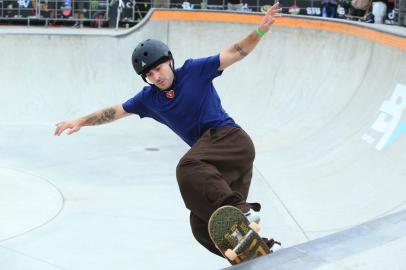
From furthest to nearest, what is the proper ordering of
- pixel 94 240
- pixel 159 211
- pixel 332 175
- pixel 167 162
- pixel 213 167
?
Result: pixel 167 162 → pixel 332 175 → pixel 159 211 → pixel 94 240 → pixel 213 167

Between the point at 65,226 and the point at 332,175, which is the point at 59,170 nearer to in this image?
the point at 65,226

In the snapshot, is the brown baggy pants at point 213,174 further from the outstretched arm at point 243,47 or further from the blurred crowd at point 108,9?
the blurred crowd at point 108,9

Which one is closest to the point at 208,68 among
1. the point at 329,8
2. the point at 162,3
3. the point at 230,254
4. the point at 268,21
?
the point at 268,21

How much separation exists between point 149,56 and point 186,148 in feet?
21.6

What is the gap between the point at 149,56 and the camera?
366cm

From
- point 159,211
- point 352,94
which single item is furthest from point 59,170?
point 352,94

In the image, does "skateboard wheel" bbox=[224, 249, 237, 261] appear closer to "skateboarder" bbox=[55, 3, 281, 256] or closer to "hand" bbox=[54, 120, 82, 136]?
"skateboarder" bbox=[55, 3, 281, 256]

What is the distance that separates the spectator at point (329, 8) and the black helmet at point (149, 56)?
42.7 feet

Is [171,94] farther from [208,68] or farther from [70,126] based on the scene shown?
[70,126]

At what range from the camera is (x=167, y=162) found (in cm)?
916

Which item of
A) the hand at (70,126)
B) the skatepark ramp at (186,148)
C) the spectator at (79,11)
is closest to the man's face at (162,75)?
the hand at (70,126)

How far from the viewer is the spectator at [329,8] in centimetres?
1597

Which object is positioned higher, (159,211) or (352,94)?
(352,94)

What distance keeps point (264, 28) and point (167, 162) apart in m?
5.58
